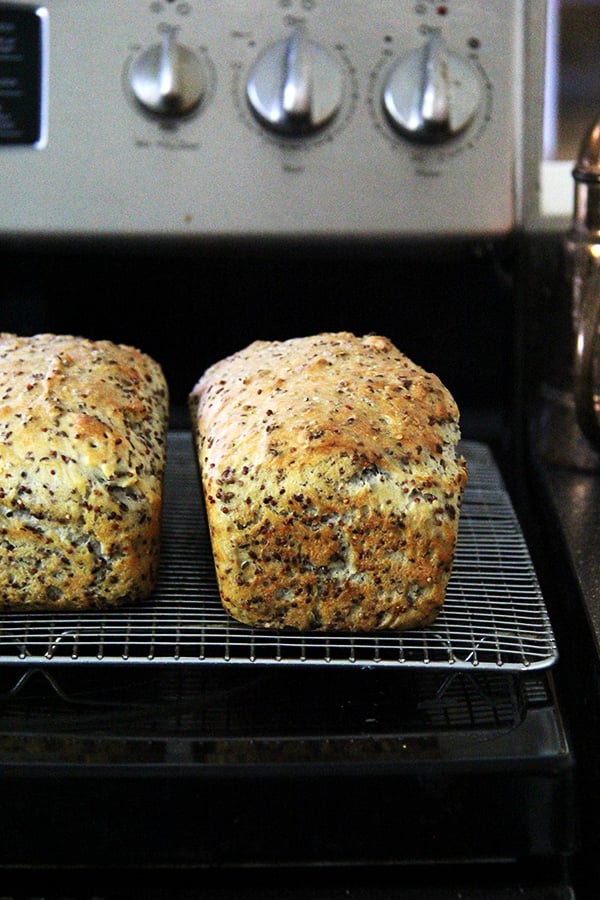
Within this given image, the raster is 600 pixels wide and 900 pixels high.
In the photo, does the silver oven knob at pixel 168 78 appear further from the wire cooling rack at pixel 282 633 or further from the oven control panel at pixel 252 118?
the wire cooling rack at pixel 282 633

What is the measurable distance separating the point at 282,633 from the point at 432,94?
0.64 metres

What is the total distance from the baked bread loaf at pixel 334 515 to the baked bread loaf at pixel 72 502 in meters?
0.07

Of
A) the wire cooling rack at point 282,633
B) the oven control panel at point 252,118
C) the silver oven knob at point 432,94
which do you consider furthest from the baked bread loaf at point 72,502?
the silver oven knob at point 432,94

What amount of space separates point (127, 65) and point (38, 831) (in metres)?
0.84

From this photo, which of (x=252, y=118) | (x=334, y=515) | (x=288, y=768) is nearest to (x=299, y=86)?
(x=252, y=118)

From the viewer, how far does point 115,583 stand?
972 mm

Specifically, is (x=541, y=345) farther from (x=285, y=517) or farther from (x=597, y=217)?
(x=285, y=517)

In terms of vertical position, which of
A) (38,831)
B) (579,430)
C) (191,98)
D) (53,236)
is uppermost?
(191,98)

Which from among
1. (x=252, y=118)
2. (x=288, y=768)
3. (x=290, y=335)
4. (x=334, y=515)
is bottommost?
(x=288, y=768)

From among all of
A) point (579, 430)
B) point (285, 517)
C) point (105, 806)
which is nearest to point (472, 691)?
point (285, 517)

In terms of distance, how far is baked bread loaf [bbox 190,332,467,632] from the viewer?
35.9 inches

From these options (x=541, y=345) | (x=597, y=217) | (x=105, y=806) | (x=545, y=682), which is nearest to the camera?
(x=105, y=806)

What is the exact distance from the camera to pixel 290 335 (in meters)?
1.47

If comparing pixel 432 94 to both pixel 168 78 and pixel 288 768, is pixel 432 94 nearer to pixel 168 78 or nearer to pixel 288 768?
pixel 168 78
